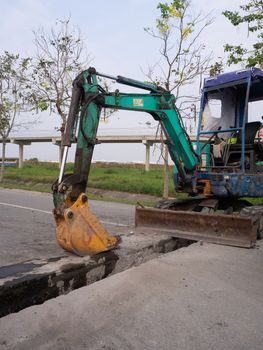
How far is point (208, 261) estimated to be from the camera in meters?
5.68

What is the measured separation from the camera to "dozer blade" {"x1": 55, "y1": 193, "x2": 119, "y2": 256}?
5.18 m

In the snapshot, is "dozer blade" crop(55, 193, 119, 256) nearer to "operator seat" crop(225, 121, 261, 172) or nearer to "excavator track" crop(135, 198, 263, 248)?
"excavator track" crop(135, 198, 263, 248)

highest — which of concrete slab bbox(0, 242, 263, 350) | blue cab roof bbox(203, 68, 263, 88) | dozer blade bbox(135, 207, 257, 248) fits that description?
blue cab roof bbox(203, 68, 263, 88)

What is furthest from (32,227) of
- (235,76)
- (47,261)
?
(235,76)

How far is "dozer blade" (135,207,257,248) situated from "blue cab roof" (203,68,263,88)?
10.1 ft

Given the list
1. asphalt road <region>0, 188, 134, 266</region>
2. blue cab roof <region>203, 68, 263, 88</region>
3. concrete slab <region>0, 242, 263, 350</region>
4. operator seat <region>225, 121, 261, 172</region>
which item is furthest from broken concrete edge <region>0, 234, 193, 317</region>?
blue cab roof <region>203, 68, 263, 88</region>

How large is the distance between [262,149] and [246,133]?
49 centimetres

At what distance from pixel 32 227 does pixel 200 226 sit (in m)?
4.34

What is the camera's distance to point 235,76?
816cm

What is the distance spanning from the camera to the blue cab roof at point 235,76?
797cm

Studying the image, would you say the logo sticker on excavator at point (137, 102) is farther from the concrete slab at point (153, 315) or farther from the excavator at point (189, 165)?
the concrete slab at point (153, 315)

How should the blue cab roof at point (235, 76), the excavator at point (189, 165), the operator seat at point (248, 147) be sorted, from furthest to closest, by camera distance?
1. the operator seat at point (248, 147)
2. the blue cab roof at point (235, 76)
3. the excavator at point (189, 165)

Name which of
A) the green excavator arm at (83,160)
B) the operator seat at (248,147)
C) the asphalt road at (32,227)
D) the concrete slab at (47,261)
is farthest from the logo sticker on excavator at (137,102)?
the asphalt road at (32,227)

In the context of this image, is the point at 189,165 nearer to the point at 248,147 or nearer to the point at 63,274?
the point at 248,147
